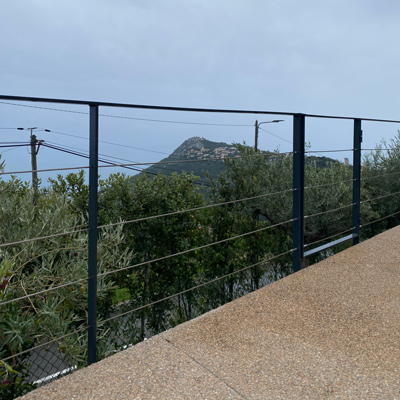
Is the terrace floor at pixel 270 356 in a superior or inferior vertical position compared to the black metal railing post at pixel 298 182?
inferior

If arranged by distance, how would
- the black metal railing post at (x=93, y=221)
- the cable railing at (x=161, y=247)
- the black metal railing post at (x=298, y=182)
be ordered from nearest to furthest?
the black metal railing post at (x=93, y=221), the cable railing at (x=161, y=247), the black metal railing post at (x=298, y=182)

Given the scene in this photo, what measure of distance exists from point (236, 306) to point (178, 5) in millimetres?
6986

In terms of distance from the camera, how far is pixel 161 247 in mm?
5039

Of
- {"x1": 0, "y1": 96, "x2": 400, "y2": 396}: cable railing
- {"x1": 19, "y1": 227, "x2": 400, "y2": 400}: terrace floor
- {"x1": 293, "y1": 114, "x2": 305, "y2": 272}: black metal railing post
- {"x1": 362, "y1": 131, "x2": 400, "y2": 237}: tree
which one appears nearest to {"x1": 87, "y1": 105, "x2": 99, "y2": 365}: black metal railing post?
{"x1": 0, "y1": 96, "x2": 400, "y2": 396}: cable railing

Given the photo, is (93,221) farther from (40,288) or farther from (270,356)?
(40,288)

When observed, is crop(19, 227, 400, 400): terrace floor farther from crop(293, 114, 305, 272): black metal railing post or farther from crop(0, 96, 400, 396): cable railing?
crop(293, 114, 305, 272): black metal railing post

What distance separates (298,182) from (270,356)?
1.55m

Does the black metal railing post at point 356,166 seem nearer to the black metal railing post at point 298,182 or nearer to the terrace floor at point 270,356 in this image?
the black metal railing post at point 298,182

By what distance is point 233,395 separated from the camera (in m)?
1.55

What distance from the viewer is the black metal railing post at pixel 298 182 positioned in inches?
120

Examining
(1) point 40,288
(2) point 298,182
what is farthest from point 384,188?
(1) point 40,288

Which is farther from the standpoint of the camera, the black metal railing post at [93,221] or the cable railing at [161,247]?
the cable railing at [161,247]

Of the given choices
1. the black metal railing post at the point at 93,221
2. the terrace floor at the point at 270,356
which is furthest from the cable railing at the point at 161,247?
the terrace floor at the point at 270,356

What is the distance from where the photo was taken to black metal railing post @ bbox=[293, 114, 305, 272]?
3049mm
